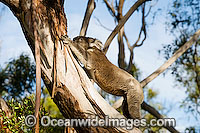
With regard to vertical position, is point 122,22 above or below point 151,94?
above

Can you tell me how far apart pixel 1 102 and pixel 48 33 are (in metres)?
1.76

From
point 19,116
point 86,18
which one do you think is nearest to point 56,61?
point 19,116

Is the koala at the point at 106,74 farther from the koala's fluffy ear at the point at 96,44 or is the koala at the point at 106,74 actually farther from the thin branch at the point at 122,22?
the thin branch at the point at 122,22

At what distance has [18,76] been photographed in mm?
5883

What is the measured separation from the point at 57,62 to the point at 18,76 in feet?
13.0

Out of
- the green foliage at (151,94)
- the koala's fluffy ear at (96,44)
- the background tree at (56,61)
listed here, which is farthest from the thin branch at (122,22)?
the green foliage at (151,94)

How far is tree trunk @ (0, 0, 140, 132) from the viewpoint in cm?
219

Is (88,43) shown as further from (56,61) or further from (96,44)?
(56,61)

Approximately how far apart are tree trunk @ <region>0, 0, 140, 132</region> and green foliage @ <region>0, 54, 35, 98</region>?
147 inches

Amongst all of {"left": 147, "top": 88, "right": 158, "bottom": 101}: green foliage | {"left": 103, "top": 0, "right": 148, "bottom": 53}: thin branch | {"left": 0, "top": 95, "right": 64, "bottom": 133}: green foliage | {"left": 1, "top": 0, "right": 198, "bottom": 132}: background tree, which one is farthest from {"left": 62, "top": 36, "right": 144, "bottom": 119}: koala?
{"left": 147, "top": 88, "right": 158, "bottom": 101}: green foliage

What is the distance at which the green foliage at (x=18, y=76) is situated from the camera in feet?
19.3

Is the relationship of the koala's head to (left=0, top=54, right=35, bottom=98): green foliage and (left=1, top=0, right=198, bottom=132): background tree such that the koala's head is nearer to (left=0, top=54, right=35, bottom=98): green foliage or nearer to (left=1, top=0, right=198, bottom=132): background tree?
(left=1, top=0, right=198, bottom=132): background tree

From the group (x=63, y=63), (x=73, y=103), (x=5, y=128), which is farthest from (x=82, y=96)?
(x=5, y=128)

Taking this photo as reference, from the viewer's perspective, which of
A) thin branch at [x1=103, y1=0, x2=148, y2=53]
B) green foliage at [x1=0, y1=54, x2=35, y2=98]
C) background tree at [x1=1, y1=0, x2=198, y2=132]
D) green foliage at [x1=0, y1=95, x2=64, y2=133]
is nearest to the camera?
background tree at [x1=1, y1=0, x2=198, y2=132]
